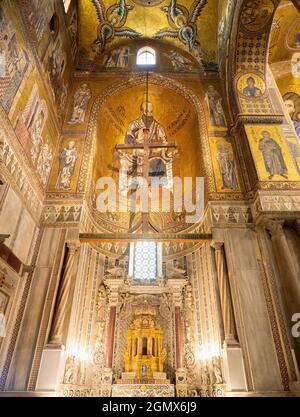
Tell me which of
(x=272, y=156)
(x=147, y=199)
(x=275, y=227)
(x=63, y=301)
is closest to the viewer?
(x=63, y=301)

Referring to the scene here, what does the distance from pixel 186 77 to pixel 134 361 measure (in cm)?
1197

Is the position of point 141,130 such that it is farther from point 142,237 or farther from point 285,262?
point 285,262

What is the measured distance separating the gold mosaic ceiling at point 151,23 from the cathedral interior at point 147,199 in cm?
6

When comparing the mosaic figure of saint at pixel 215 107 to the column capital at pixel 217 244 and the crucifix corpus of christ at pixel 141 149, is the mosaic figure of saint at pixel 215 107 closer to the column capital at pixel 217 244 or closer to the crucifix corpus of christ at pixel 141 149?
the crucifix corpus of christ at pixel 141 149

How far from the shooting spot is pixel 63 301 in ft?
23.4

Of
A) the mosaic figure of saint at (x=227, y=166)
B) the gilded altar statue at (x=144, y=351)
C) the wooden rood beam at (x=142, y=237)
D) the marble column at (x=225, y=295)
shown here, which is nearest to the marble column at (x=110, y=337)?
the gilded altar statue at (x=144, y=351)

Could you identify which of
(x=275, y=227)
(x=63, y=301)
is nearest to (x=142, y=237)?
(x=63, y=301)

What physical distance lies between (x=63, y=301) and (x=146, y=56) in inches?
487

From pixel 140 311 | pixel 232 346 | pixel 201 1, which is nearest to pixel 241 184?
pixel 232 346

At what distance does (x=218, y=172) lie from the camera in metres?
9.49

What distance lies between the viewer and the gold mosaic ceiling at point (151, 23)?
12.6 m

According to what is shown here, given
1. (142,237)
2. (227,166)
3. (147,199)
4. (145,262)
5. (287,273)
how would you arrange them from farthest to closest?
(145,262)
(227,166)
(147,199)
(142,237)
(287,273)

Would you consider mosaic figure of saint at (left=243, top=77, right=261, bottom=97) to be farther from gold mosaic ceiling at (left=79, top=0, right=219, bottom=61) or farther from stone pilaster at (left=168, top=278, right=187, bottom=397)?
stone pilaster at (left=168, top=278, right=187, bottom=397)

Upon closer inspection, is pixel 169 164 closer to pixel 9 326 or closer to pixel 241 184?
pixel 241 184
